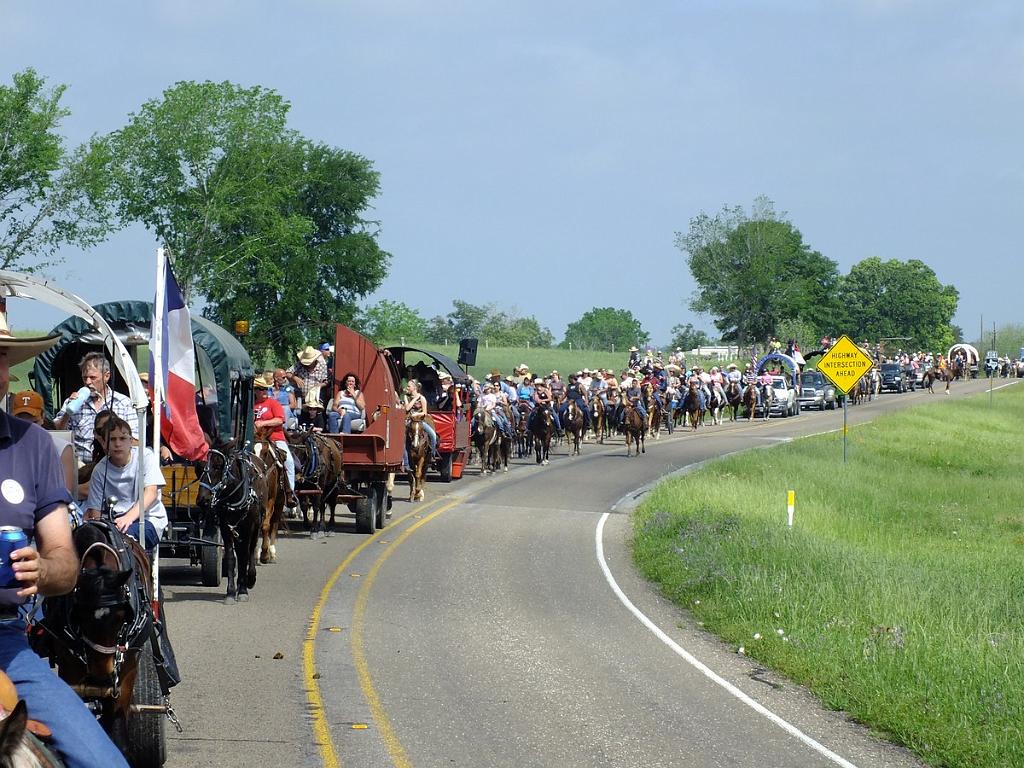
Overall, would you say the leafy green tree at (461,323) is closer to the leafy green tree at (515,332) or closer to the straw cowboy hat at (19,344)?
the leafy green tree at (515,332)

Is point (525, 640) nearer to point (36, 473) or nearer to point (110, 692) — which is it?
point (110, 692)

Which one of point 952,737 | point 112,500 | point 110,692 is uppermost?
point 112,500

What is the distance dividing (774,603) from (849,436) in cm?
3457

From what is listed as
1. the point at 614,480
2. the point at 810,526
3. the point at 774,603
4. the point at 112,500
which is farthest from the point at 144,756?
the point at 614,480

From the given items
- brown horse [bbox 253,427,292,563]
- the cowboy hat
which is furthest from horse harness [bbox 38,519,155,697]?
the cowboy hat

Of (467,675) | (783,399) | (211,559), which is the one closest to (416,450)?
(211,559)

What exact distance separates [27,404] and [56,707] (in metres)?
9.87


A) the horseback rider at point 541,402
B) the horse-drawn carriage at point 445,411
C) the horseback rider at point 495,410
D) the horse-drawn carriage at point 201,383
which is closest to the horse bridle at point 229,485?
the horse-drawn carriage at point 201,383

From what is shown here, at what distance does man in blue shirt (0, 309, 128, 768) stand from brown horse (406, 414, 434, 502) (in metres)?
22.6

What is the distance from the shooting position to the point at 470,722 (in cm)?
979

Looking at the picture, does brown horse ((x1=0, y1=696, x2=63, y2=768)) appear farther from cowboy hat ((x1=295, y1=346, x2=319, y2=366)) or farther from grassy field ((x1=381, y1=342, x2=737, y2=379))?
grassy field ((x1=381, y1=342, x2=737, y2=379))

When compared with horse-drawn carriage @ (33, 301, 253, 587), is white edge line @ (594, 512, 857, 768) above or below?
below

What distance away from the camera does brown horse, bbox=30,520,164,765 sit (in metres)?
7.05

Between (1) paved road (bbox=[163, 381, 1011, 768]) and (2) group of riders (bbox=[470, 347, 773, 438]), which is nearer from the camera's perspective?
(1) paved road (bbox=[163, 381, 1011, 768])
